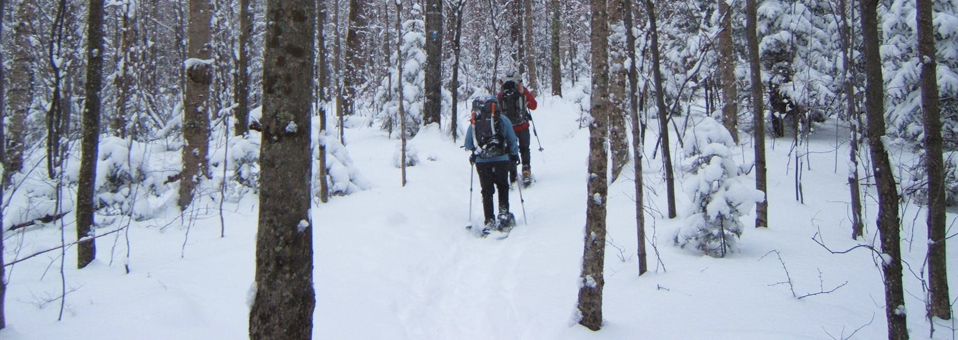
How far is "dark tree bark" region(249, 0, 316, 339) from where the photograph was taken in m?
2.40

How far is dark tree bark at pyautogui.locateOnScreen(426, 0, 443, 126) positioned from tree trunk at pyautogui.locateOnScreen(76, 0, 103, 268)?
949 cm

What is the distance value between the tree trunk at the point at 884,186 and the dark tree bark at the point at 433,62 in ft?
38.3

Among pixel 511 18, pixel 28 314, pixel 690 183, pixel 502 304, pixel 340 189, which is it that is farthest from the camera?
pixel 511 18

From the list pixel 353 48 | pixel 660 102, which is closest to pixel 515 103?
pixel 660 102

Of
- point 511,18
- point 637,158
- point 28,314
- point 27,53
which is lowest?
point 28,314

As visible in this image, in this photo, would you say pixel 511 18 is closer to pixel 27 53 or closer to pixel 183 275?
pixel 27 53

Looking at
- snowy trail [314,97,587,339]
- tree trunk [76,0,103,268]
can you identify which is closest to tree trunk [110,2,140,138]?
snowy trail [314,97,587,339]

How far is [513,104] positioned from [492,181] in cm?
262

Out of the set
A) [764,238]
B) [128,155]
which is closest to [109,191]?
[128,155]

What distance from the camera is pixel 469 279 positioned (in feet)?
18.3

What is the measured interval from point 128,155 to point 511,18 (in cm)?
1751

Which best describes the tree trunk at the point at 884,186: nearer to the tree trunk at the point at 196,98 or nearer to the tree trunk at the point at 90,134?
the tree trunk at the point at 90,134

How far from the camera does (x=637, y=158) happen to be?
455 centimetres

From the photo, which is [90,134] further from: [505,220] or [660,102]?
[660,102]
